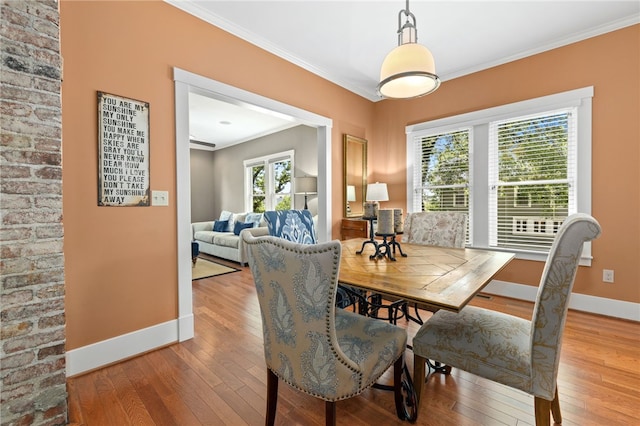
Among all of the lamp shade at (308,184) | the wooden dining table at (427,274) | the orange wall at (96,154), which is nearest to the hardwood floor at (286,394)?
the orange wall at (96,154)

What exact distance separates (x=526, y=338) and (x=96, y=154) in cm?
271

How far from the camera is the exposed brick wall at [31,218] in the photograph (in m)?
1.29

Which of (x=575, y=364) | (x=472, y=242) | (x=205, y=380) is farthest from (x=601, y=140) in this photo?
(x=205, y=380)

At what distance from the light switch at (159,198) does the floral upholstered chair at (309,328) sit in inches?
56.7

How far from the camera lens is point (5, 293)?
128 cm

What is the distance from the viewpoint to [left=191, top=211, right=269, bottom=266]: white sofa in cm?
477

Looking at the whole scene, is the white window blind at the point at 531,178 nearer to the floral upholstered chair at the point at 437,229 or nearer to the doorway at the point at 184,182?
the floral upholstered chair at the point at 437,229

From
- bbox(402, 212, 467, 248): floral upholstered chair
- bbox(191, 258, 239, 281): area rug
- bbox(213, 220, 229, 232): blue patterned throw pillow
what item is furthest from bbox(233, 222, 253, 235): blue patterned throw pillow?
bbox(402, 212, 467, 248): floral upholstered chair

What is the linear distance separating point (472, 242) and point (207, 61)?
11.4 feet

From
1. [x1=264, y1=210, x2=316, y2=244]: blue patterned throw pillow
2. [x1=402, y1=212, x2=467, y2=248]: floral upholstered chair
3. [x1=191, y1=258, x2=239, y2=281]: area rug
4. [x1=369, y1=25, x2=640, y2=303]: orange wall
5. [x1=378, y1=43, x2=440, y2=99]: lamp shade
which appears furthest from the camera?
[x1=191, y1=258, x2=239, y2=281]: area rug

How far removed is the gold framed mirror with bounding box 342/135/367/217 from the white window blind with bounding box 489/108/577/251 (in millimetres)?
1640

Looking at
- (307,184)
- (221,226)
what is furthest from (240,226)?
(307,184)

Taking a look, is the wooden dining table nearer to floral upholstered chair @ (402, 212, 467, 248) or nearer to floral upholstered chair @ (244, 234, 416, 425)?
floral upholstered chair @ (244, 234, 416, 425)

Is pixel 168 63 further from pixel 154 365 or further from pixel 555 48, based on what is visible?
pixel 555 48
